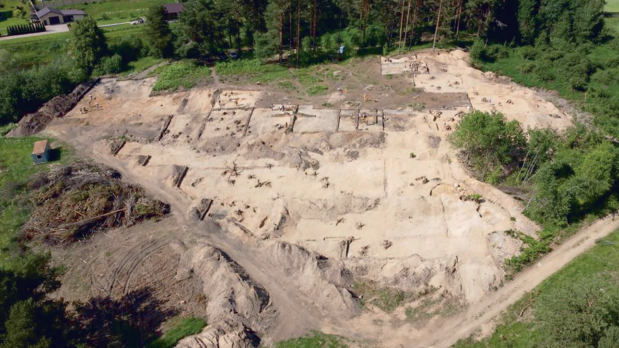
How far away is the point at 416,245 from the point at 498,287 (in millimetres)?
7689

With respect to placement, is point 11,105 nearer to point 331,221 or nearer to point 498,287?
point 331,221

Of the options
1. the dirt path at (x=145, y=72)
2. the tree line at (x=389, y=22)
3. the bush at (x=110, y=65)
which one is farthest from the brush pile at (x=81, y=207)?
the tree line at (x=389, y=22)

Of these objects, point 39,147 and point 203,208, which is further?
Result: point 39,147

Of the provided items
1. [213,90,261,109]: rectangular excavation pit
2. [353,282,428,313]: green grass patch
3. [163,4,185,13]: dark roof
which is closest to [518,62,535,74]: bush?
[213,90,261,109]: rectangular excavation pit

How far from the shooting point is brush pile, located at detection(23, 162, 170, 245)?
4512cm

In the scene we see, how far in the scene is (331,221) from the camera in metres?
44.5

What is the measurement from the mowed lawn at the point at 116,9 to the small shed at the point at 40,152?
57205 millimetres

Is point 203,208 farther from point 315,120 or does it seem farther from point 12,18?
point 12,18

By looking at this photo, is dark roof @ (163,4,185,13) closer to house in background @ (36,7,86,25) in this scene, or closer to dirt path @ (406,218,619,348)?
house in background @ (36,7,86,25)

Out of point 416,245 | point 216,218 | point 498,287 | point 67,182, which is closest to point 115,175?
point 67,182

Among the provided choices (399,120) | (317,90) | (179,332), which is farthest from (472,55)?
(179,332)

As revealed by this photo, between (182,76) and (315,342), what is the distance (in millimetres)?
53688

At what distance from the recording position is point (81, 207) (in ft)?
153

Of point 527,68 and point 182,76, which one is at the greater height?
point 527,68
